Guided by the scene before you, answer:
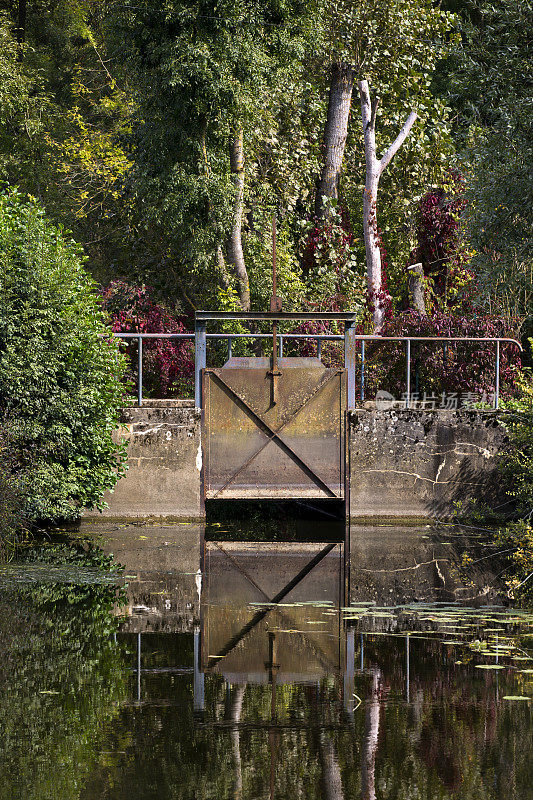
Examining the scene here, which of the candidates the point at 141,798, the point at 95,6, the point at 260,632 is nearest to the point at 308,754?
the point at 141,798

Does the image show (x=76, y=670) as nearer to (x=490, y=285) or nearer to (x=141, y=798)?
(x=141, y=798)

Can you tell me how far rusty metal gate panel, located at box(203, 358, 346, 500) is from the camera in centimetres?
1591

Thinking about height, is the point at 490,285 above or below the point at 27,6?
below

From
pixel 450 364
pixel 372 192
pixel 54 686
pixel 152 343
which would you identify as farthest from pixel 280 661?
pixel 372 192

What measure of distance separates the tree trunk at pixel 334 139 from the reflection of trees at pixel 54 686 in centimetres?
1540

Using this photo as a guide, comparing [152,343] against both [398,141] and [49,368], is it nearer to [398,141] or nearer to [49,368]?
[49,368]

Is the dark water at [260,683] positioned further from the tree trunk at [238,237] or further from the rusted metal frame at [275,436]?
the tree trunk at [238,237]

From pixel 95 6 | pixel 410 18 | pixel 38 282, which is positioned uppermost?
pixel 95 6

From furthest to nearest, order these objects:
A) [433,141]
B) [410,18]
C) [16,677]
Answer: [433,141] → [410,18] → [16,677]

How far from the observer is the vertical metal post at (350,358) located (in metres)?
16.2

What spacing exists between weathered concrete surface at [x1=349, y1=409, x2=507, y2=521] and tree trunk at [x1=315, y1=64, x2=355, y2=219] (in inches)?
360

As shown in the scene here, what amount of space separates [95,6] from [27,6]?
101 inches

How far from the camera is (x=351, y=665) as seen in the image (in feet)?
25.8

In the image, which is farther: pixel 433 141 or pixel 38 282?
pixel 433 141
